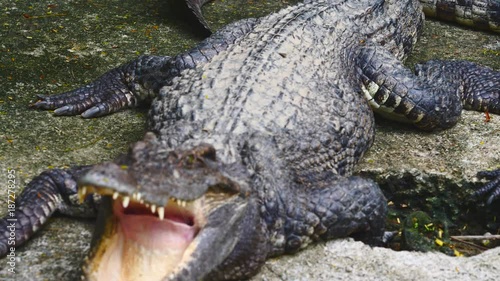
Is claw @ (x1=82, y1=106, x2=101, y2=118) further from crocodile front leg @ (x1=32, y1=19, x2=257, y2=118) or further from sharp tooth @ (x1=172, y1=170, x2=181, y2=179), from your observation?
sharp tooth @ (x1=172, y1=170, x2=181, y2=179)

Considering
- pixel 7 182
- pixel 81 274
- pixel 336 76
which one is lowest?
pixel 7 182

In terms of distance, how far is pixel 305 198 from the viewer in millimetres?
3600

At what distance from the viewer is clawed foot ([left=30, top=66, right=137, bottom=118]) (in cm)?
469

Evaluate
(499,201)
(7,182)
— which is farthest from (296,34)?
(7,182)

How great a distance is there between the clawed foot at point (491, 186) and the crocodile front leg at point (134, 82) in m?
1.71

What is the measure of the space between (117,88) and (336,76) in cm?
142

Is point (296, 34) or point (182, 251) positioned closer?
point (182, 251)

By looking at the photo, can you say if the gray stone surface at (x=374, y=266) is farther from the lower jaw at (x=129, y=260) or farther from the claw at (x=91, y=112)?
the claw at (x=91, y=112)

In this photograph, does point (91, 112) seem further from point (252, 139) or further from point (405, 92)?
point (405, 92)

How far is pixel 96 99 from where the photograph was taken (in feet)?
15.7

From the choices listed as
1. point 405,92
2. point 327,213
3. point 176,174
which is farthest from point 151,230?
point 405,92

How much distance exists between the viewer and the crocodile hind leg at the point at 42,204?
352cm

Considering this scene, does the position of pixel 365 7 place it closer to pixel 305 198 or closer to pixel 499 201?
pixel 499 201

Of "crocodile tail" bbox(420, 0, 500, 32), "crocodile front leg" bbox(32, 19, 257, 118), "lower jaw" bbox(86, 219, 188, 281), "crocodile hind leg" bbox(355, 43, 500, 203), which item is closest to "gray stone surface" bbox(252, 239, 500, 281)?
"lower jaw" bbox(86, 219, 188, 281)
